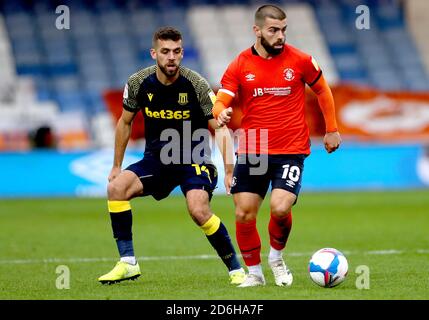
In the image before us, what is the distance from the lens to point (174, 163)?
882cm

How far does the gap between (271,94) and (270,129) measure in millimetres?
286

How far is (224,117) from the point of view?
8031 millimetres

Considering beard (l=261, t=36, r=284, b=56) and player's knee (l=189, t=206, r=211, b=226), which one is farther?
player's knee (l=189, t=206, r=211, b=226)

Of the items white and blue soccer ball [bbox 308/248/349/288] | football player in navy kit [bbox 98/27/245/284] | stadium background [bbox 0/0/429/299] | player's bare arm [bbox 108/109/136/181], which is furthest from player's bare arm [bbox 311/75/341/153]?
stadium background [bbox 0/0/429/299]

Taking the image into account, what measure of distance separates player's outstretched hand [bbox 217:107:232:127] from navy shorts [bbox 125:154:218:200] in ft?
2.55

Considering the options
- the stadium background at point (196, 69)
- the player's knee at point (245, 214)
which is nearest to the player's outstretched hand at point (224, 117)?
the player's knee at point (245, 214)

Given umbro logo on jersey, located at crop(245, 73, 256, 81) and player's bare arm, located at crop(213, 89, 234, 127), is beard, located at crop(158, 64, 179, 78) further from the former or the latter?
umbro logo on jersey, located at crop(245, 73, 256, 81)

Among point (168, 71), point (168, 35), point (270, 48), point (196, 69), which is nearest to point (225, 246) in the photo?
point (168, 71)

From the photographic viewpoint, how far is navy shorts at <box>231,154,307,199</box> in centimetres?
835

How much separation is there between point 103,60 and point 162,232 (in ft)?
55.8

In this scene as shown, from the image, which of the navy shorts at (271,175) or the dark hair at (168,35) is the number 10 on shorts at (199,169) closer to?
the navy shorts at (271,175)

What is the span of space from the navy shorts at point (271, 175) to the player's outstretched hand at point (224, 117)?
0.47m

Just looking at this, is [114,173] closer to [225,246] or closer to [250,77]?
[225,246]
